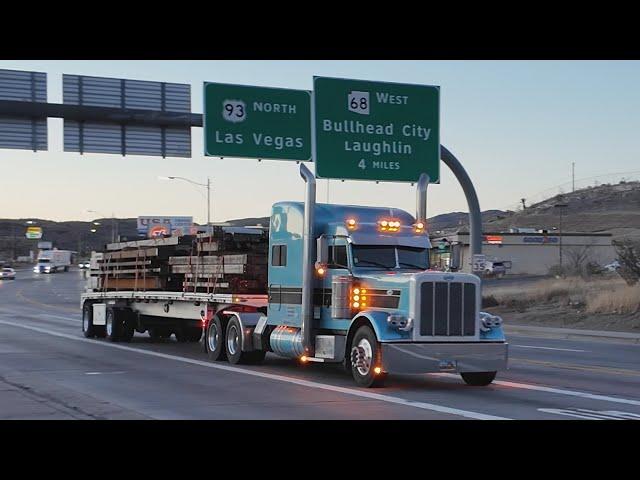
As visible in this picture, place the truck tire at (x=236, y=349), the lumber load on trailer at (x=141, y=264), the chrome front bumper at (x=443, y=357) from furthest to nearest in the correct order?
the lumber load on trailer at (x=141, y=264) < the truck tire at (x=236, y=349) < the chrome front bumper at (x=443, y=357)

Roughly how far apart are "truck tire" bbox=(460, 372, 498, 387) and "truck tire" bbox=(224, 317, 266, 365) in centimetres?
473

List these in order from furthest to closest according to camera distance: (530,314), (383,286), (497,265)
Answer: (497,265) < (530,314) < (383,286)

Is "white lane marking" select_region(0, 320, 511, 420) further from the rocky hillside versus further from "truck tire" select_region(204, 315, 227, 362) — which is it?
the rocky hillside

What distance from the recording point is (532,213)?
150m

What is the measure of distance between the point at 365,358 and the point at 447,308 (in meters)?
1.58

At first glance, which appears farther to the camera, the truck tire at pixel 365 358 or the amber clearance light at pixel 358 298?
the amber clearance light at pixel 358 298

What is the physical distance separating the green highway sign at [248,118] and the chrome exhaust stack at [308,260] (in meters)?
8.48

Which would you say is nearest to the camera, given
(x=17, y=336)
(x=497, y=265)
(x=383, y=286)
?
(x=383, y=286)

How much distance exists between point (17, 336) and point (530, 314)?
1960cm

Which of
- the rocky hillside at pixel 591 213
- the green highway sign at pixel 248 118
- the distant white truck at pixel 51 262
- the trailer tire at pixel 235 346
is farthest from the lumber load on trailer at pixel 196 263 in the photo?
the distant white truck at pixel 51 262

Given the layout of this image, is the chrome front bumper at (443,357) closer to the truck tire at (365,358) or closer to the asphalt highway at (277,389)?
the truck tire at (365,358)

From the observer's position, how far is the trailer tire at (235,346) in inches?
778
